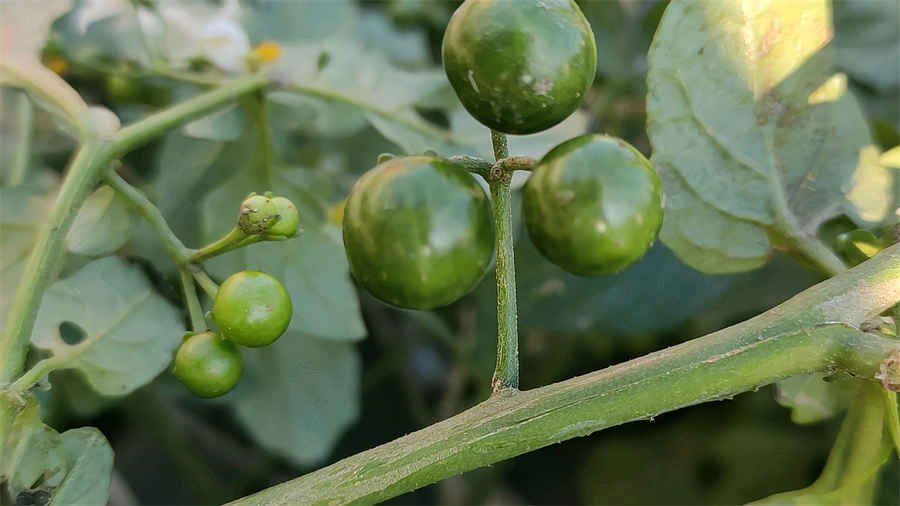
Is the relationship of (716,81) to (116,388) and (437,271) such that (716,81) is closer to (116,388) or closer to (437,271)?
(437,271)

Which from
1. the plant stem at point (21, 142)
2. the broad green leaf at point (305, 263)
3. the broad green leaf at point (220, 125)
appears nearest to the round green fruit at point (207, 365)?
the broad green leaf at point (305, 263)

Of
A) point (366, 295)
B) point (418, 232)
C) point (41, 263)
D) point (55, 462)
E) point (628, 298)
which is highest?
point (418, 232)

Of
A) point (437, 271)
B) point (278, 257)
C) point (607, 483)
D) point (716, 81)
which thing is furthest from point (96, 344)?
point (607, 483)

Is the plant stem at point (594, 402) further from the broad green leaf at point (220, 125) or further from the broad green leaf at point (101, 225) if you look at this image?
the broad green leaf at point (220, 125)

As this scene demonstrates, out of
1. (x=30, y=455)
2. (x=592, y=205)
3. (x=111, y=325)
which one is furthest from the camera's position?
(x=111, y=325)

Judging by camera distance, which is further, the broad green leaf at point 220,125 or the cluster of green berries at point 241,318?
the broad green leaf at point 220,125

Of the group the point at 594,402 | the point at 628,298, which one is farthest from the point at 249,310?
the point at 628,298

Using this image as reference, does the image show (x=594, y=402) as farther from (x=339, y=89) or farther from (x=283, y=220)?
(x=339, y=89)
